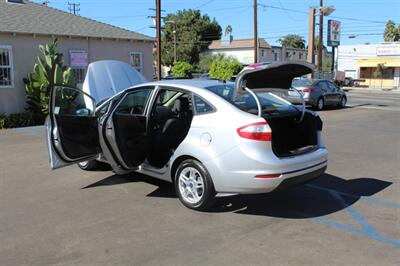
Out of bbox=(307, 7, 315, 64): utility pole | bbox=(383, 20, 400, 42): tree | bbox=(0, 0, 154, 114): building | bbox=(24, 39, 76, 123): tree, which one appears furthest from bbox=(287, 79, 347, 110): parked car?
bbox=(383, 20, 400, 42): tree

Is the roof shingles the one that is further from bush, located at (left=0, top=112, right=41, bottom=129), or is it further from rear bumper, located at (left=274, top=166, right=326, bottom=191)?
rear bumper, located at (left=274, top=166, right=326, bottom=191)

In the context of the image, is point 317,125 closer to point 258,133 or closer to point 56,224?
point 258,133

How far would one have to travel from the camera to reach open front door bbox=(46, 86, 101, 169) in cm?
566

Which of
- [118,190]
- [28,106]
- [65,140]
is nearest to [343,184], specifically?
[118,190]

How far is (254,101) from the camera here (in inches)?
216

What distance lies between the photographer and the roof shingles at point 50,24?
1554 centimetres

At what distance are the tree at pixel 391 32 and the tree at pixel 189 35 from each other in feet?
104

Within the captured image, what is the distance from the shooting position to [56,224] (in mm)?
4883

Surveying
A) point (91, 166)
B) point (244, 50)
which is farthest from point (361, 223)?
point (244, 50)

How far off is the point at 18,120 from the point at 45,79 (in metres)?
1.64

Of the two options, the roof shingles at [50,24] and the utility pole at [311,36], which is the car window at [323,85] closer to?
the roof shingles at [50,24]

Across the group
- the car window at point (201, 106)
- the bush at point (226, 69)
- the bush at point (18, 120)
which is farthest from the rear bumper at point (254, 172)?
the bush at point (226, 69)

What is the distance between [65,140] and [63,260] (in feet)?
7.07

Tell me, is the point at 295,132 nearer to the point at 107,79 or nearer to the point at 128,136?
the point at 128,136
